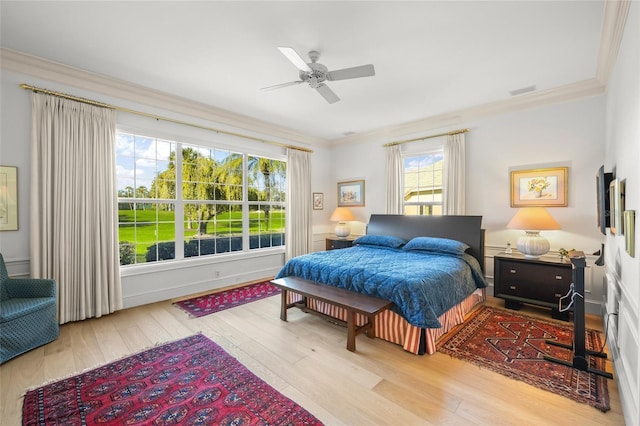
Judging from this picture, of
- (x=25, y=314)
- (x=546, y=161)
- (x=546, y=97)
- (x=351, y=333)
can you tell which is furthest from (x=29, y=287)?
(x=546, y=97)

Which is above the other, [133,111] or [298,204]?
[133,111]

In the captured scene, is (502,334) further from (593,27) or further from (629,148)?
(593,27)

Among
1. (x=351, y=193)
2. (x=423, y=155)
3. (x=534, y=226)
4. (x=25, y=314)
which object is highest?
(x=423, y=155)

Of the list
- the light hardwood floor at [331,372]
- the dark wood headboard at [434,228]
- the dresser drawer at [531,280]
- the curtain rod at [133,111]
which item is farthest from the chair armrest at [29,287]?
the dresser drawer at [531,280]

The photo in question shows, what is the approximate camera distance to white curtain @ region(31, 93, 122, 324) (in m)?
2.94

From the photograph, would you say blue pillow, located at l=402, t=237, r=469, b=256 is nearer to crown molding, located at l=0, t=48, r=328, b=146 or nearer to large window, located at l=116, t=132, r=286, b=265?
large window, located at l=116, t=132, r=286, b=265

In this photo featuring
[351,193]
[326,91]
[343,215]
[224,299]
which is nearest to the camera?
[326,91]

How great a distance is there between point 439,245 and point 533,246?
108cm

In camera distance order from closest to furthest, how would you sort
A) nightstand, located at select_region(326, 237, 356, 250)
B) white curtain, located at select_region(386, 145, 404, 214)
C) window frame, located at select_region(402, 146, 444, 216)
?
window frame, located at select_region(402, 146, 444, 216), white curtain, located at select_region(386, 145, 404, 214), nightstand, located at select_region(326, 237, 356, 250)

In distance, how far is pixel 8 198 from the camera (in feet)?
9.17

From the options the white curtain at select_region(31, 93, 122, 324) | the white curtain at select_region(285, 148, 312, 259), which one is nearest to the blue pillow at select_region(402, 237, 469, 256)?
the white curtain at select_region(285, 148, 312, 259)

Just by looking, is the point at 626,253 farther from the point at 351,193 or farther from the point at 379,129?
the point at 351,193

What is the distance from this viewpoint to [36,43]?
2.58m

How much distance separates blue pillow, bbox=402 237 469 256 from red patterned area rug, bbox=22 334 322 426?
2.73 m
